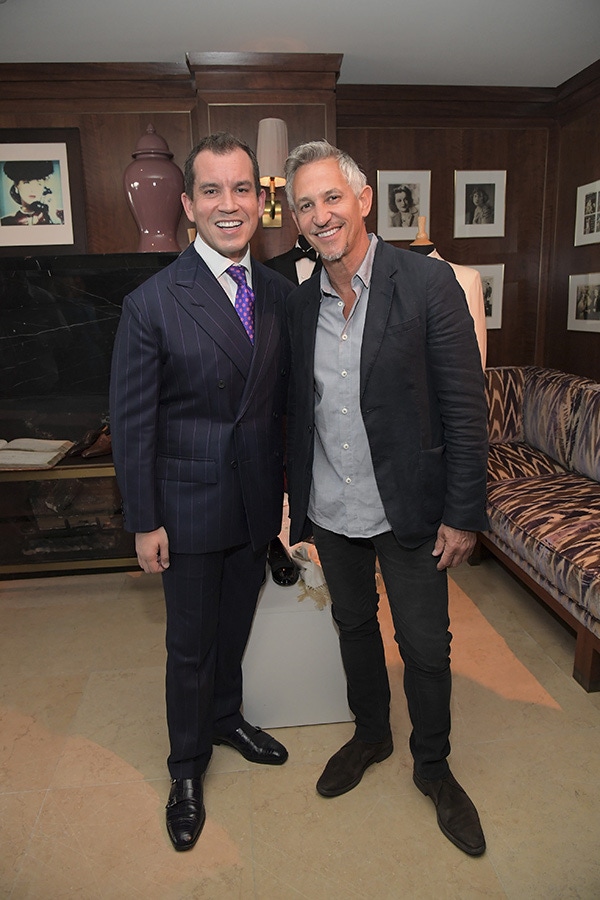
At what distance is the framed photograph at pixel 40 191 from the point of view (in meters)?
3.64

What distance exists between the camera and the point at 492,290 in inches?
171

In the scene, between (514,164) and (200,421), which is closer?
(200,421)

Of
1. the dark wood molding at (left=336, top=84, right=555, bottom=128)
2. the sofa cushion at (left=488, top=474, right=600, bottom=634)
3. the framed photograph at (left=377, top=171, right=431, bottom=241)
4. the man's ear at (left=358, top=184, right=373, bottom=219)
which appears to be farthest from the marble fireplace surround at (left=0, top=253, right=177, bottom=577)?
the man's ear at (left=358, top=184, right=373, bottom=219)

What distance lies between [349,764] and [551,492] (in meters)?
1.68

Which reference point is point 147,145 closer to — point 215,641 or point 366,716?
point 215,641

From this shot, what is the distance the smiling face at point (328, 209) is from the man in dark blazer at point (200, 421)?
0.17 m

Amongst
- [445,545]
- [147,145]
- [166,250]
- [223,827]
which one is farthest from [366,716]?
[147,145]

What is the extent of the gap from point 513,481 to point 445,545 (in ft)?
5.96

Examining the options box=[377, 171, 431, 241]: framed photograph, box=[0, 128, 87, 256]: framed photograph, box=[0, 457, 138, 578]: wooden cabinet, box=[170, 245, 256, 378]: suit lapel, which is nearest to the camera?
box=[170, 245, 256, 378]: suit lapel

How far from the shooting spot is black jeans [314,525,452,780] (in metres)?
1.68

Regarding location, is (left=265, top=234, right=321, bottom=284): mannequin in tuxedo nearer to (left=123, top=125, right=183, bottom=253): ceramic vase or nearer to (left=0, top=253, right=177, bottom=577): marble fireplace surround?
(left=123, top=125, right=183, bottom=253): ceramic vase

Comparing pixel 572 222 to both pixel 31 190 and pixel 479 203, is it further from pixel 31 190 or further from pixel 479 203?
pixel 31 190

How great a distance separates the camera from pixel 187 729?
6.12ft

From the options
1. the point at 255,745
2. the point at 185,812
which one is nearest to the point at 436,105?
the point at 255,745
